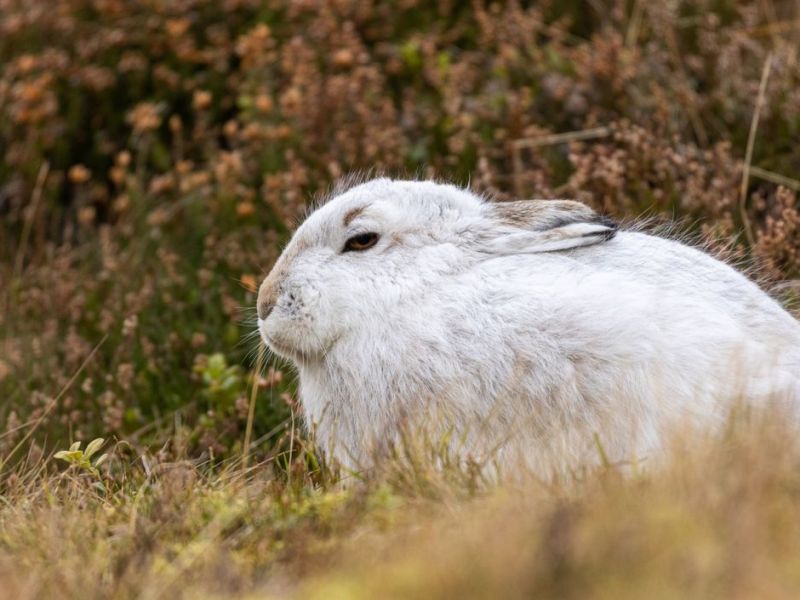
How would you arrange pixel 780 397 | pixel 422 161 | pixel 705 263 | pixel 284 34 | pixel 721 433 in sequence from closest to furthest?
pixel 721 433 → pixel 780 397 → pixel 705 263 → pixel 422 161 → pixel 284 34

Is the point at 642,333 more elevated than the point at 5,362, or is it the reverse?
the point at 642,333

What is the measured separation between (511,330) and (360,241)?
727 millimetres

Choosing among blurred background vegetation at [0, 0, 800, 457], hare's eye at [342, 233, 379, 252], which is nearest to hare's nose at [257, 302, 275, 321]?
hare's eye at [342, 233, 379, 252]

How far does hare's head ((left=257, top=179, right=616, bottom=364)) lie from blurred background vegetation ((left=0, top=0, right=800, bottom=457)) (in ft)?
2.23

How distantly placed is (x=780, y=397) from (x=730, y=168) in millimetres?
2649

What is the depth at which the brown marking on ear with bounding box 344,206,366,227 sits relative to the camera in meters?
4.41

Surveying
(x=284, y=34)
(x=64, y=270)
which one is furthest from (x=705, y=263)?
(x=284, y=34)

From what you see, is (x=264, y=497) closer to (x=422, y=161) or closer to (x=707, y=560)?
(x=707, y=560)

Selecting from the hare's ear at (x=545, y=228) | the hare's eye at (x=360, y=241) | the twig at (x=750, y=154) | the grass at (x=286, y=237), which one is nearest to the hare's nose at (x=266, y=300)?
the hare's eye at (x=360, y=241)

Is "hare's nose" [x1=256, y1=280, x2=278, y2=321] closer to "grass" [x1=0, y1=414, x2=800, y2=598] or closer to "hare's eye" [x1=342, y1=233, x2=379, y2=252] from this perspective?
"hare's eye" [x1=342, y1=233, x2=379, y2=252]

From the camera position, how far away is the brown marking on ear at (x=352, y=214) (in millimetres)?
4410

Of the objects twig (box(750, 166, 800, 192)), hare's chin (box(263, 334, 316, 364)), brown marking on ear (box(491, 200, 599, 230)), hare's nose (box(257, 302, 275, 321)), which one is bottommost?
twig (box(750, 166, 800, 192))

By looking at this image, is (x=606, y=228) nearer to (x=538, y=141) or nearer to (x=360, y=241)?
(x=360, y=241)

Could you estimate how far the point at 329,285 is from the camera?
4219 mm
